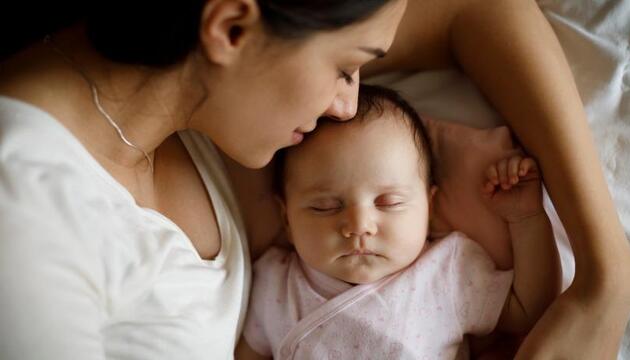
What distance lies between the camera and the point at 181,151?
3.80ft

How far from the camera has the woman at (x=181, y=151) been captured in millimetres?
771

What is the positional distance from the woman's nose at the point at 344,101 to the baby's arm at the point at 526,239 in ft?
0.99

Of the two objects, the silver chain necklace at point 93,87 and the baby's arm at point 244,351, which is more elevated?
the silver chain necklace at point 93,87

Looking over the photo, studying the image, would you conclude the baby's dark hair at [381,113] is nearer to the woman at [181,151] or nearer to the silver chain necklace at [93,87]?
the woman at [181,151]

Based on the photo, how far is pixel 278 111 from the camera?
36.8 inches

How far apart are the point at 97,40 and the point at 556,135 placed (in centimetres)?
74

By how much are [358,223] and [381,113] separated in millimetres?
217

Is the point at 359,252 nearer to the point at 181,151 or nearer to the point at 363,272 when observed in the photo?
the point at 363,272

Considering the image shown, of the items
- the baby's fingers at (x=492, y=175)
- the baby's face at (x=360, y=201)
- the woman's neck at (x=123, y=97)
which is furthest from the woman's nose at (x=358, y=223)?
the woman's neck at (x=123, y=97)

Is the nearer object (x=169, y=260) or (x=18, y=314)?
(x=18, y=314)

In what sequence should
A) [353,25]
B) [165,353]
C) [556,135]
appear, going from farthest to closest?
[556,135] → [165,353] → [353,25]

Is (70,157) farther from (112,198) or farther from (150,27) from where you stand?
(150,27)

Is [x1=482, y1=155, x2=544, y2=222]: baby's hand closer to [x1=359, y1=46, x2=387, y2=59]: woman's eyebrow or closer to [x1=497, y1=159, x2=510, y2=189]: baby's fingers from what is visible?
[x1=497, y1=159, x2=510, y2=189]: baby's fingers

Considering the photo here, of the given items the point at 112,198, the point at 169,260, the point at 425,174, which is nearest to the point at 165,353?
the point at 169,260
